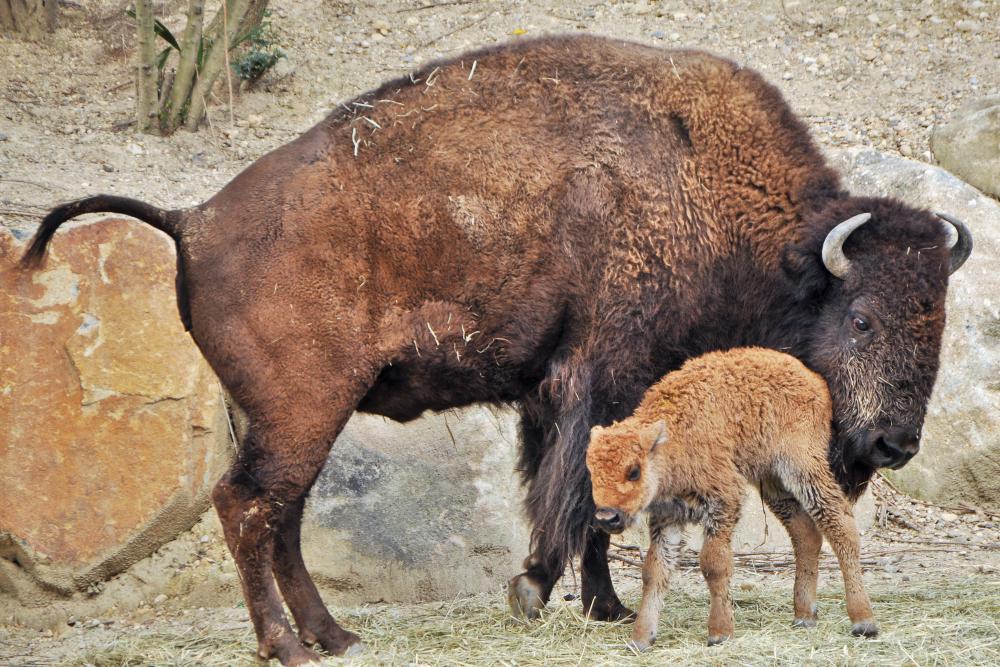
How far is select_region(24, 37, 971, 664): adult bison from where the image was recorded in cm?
462

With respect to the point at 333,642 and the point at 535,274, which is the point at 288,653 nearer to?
the point at 333,642

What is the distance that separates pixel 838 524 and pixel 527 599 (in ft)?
4.62

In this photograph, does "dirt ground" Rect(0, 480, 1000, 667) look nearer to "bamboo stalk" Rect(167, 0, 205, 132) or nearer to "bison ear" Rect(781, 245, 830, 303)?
"bison ear" Rect(781, 245, 830, 303)

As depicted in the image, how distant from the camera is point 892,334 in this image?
15.3 ft

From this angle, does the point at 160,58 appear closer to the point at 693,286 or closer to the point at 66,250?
the point at 66,250

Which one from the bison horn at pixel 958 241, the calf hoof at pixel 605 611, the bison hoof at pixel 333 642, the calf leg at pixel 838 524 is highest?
the bison horn at pixel 958 241

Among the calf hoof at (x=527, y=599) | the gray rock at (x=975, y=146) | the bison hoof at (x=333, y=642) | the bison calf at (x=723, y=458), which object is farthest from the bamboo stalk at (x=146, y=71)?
the gray rock at (x=975, y=146)

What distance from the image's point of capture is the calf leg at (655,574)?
4.43 metres

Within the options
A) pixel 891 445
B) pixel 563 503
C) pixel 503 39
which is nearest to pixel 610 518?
pixel 563 503

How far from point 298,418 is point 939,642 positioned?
263 centimetres

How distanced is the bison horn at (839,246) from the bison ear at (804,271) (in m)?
0.06

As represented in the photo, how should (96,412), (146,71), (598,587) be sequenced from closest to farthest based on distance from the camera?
(598,587) → (96,412) → (146,71)

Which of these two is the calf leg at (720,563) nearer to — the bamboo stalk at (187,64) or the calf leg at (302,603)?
the calf leg at (302,603)

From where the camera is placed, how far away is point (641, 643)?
14.4ft
